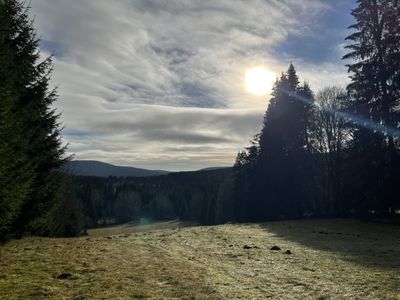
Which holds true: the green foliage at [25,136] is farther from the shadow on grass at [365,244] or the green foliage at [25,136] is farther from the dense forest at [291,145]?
the shadow on grass at [365,244]

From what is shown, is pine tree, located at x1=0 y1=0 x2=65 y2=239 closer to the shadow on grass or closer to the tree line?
the shadow on grass

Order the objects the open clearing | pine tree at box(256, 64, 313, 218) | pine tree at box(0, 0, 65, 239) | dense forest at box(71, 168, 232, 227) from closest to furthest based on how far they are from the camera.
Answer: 1. the open clearing
2. pine tree at box(0, 0, 65, 239)
3. pine tree at box(256, 64, 313, 218)
4. dense forest at box(71, 168, 232, 227)

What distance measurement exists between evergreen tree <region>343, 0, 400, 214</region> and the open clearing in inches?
654

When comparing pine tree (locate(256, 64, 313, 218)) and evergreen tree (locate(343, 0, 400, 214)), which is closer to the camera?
evergreen tree (locate(343, 0, 400, 214))

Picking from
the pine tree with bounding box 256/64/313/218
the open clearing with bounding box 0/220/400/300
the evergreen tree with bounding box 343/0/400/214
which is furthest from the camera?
the pine tree with bounding box 256/64/313/218

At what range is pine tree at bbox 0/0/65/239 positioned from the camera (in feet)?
48.1

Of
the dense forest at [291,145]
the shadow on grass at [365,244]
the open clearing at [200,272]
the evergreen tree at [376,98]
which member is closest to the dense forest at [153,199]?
the dense forest at [291,145]

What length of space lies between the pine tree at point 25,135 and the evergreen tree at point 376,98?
25.5 metres

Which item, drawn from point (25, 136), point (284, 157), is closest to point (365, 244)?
point (25, 136)

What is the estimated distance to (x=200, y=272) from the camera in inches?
494

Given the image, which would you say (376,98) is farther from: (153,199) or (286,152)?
(153,199)

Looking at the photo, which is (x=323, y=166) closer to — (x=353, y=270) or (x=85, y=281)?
(x=353, y=270)

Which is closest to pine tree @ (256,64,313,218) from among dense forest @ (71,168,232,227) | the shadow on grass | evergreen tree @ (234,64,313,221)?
A: evergreen tree @ (234,64,313,221)

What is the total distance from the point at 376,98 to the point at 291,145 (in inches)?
622
